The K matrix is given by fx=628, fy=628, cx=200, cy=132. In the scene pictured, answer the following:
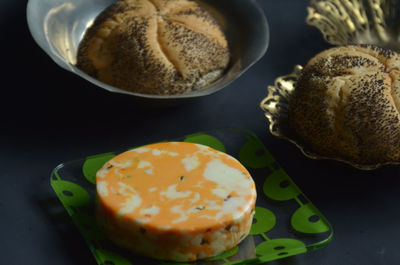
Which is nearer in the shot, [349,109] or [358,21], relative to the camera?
[349,109]

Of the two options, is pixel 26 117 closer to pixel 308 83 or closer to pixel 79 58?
pixel 79 58

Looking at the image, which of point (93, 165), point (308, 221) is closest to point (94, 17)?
point (93, 165)

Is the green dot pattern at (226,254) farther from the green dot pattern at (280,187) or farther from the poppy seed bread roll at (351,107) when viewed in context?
the poppy seed bread roll at (351,107)

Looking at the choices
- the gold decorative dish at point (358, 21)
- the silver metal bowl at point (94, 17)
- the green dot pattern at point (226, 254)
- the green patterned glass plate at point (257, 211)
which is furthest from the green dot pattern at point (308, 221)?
the gold decorative dish at point (358, 21)

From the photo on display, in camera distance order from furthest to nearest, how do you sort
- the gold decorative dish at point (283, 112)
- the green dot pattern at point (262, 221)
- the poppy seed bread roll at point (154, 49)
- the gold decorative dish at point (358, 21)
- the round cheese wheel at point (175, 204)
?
the gold decorative dish at point (358, 21) → the poppy seed bread roll at point (154, 49) → the gold decorative dish at point (283, 112) → the green dot pattern at point (262, 221) → the round cheese wheel at point (175, 204)

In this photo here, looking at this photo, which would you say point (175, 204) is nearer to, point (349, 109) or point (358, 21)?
point (349, 109)

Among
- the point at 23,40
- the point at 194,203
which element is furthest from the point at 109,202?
the point at 23,40
